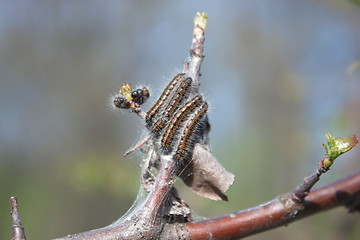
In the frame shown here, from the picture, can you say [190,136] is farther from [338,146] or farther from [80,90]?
[80,90]

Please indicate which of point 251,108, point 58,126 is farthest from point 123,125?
point 251,108

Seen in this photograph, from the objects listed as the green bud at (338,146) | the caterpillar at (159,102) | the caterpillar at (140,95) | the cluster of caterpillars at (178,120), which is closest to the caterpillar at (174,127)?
the cluster of caterpillars at (178,120)

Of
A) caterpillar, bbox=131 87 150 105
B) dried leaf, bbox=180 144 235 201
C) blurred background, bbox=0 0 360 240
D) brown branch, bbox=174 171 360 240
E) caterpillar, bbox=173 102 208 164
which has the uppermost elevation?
blurred background, bbox=0 0 360 240

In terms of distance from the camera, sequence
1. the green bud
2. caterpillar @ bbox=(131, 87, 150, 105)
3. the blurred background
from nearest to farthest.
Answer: the green bud < caterpillar @ bbox=(131, 87, 150, 105) < the blurred background

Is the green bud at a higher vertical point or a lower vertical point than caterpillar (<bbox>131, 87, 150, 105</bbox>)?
lower

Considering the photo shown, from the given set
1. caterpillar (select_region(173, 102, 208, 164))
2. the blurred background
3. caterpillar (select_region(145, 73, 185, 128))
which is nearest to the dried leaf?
caterpillar (select_region(173, 102, 208, 164))

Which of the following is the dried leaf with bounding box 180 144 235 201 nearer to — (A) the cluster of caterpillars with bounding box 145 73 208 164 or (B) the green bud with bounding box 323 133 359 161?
(A) the cluster of caterpillars with bounding box 145 73 208 164
